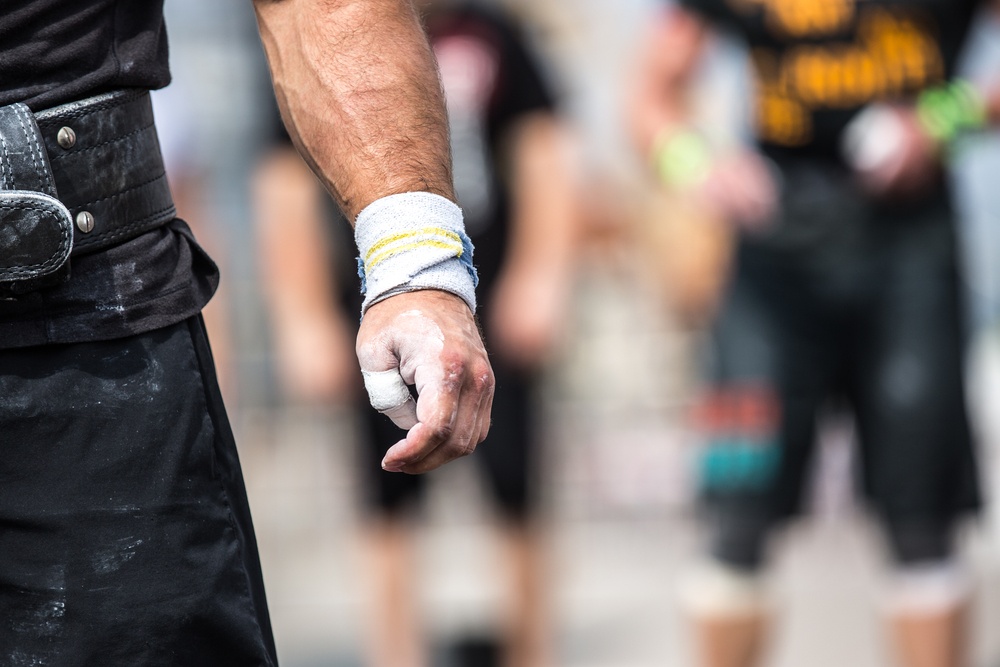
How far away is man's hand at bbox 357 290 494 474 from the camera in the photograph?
145 centimetres

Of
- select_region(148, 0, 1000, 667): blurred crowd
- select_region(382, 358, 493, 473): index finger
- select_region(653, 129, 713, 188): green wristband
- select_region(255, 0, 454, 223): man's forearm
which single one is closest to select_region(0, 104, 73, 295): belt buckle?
select_region(255, 0, 454, 223): man's forearm

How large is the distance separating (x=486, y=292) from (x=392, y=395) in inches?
117

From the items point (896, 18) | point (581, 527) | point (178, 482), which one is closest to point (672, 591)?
point (581, 527)

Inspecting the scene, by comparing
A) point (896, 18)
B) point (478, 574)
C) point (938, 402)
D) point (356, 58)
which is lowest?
point (478, 574)

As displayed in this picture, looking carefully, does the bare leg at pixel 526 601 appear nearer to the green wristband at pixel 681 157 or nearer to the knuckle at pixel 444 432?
the green wristband at pixel 681 157

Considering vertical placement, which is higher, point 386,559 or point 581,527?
point 386,559

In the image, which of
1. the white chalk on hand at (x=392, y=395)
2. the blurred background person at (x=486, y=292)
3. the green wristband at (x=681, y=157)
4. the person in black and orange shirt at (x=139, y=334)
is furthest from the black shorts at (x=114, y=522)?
the blurred background person at (x=486, y=292)

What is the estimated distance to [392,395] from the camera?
5.00ft

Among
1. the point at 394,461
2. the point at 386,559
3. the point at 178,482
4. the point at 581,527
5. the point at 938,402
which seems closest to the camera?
the point at 394,461

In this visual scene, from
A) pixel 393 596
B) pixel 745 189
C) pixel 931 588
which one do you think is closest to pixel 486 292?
pixel 393 596

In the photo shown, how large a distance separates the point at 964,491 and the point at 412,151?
2.40 metres

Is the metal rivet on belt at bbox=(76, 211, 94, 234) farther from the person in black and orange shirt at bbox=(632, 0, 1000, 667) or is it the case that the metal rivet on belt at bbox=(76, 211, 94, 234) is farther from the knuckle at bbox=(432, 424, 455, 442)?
the person in black and orange shirt at bbox=(632, 0, 1000, 667)

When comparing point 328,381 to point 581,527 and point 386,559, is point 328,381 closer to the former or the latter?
point 386,559

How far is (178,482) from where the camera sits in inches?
62.2
